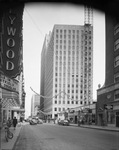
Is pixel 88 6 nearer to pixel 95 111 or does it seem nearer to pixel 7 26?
pixel 7 26

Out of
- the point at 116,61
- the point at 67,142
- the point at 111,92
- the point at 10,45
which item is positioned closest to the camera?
the point at 10,45

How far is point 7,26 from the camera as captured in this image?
1047 cm

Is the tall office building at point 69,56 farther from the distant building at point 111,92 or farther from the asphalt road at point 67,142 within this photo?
the asphalt road at point 67,142

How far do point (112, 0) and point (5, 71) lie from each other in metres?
7.14

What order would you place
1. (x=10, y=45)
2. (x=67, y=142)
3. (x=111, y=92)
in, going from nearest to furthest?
(x=10, y=45), (x=67, y=142), (x=111, y=92)

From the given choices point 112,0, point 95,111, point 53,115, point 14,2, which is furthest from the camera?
point 53,115

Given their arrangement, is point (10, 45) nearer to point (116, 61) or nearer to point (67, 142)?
point (67, 142)

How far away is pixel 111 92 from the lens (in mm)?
48812

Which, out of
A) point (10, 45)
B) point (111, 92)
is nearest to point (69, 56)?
point (10, 45)

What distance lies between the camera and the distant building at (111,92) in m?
46.0

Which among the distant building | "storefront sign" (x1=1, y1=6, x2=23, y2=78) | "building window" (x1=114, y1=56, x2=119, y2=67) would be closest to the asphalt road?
"storefront sign" (x1=1, y1=6, x2=23, y2=78)

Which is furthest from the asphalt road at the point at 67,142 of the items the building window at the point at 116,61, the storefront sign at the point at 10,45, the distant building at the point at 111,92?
the building window at the point at 116,61

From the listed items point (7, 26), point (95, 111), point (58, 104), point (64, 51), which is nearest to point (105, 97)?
point (95, 111)

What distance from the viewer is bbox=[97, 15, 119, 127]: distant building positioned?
46.0 metres
